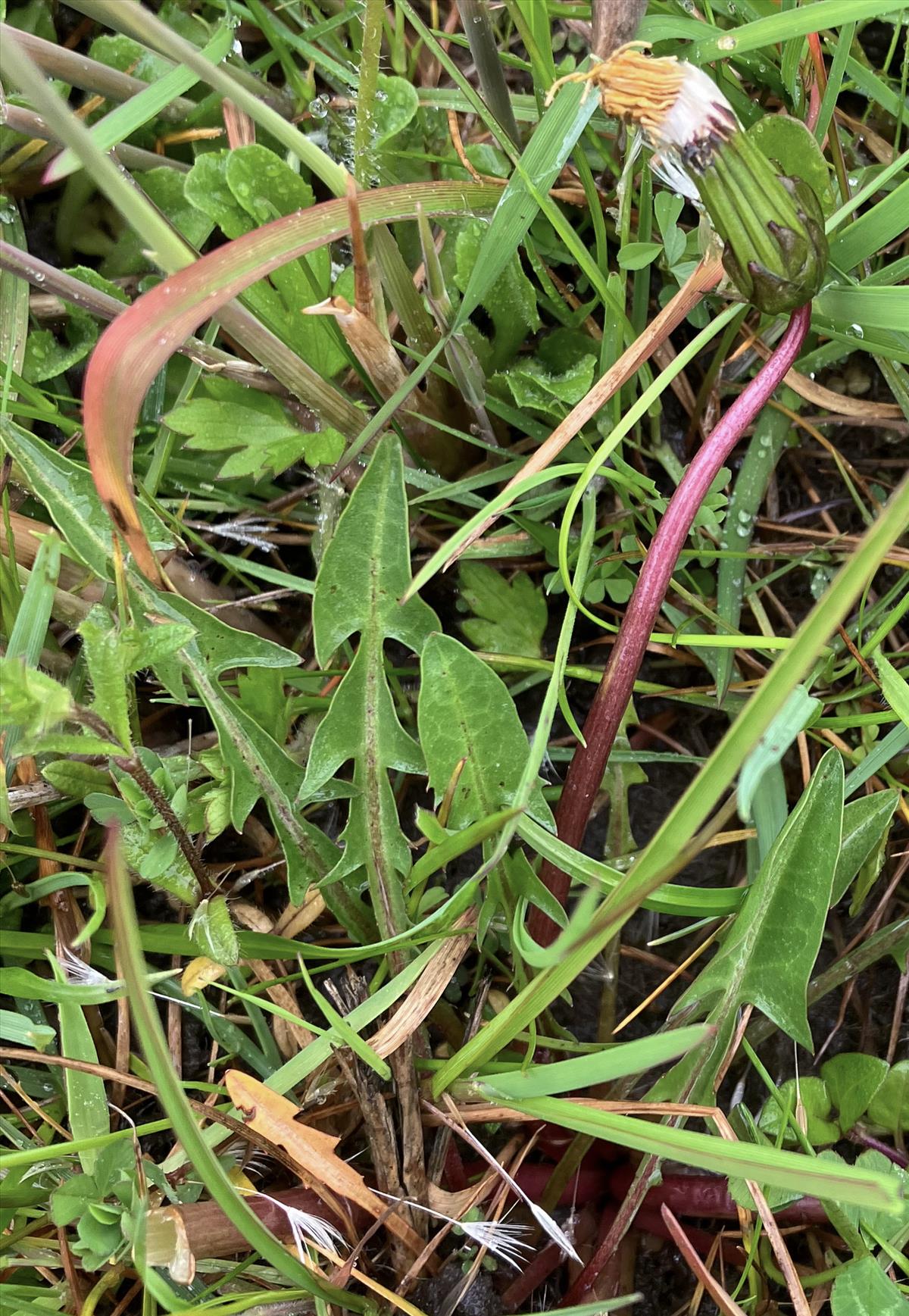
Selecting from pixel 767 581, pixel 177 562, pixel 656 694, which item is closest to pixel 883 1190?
pixel 656 694

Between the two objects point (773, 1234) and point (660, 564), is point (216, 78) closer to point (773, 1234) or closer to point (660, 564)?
point (660, 564)

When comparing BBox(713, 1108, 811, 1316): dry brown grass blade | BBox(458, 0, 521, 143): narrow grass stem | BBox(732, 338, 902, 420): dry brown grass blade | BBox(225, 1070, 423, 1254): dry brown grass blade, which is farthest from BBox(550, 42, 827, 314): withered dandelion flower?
BBox(225, 1070, 423, 1254): dry brown grass blade

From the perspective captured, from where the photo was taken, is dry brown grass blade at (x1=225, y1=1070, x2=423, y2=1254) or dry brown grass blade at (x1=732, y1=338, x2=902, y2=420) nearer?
dry brown grass blade at (x1=225, y1=1070, x2=423, y2=1254)

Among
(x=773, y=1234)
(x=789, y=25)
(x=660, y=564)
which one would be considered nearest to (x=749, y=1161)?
(x=773, y=1234)

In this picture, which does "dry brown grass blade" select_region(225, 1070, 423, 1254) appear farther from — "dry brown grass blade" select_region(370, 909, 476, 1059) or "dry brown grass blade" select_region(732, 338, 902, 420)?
"dry brown grass blade" select_region(732, 338, 902, 420)

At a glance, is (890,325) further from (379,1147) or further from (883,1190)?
(379,1147)

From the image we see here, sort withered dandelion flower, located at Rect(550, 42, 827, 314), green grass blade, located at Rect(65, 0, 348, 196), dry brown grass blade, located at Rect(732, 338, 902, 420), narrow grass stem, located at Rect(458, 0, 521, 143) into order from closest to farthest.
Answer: green grass blade, located at Rect(65, 0, 348, 196)
withered dandelion flower, located at Rect(550, 42, 827, 314)
narrow grass stem, located at Rect(458, 0, 521, 143)
dry brown grass blade, located at Rect(732, 338, 902, 420)

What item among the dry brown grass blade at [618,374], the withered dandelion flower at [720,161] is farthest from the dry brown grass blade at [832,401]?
the withered dandelion flower at [720,161]

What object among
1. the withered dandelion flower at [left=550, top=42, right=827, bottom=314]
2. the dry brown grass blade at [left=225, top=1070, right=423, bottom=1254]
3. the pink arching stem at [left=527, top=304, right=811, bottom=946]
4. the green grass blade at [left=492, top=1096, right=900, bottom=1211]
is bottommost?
the dry brown grass blade at [left=225, top=1070, right=423, bottom=1254]
